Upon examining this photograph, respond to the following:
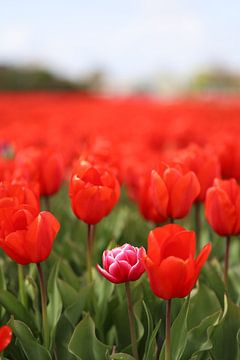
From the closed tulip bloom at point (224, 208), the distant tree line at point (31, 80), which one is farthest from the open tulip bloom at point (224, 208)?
the distant tree line at point (31, 80)

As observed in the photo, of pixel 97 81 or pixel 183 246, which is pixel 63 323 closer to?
pixel 183 246

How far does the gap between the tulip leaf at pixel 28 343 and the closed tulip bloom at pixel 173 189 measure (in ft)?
1.75

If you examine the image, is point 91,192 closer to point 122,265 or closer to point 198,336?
point 122,265

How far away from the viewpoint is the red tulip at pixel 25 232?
4.84 ft

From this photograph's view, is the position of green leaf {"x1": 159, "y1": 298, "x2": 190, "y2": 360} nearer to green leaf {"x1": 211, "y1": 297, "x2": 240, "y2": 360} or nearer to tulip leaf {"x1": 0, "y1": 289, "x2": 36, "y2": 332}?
green leaf {"x1": 211, "y1": 297, "x2": 240, "y2": 360}

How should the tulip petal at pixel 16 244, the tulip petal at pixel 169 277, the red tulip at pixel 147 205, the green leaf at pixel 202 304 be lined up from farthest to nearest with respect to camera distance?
1. the red tulip at pixel 147 205
2. the green leaf at pixel 202 304
3. the tulip petal at pixel 16 244
4. the tulip petal at pixel 169 277

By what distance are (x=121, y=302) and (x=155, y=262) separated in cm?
63

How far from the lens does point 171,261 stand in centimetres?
130

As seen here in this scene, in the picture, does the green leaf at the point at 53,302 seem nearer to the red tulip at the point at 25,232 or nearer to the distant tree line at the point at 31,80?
the red tulip at the point at 25,232

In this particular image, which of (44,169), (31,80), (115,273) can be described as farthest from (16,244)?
(31,80)

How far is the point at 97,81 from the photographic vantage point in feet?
122

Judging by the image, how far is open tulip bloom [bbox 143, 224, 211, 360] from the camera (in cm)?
131

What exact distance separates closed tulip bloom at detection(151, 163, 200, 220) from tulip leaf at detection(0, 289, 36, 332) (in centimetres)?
49

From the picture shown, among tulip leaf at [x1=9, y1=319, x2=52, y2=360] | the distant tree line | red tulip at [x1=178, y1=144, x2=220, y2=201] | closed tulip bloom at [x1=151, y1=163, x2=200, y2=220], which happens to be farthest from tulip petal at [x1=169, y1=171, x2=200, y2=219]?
the distant tree line
